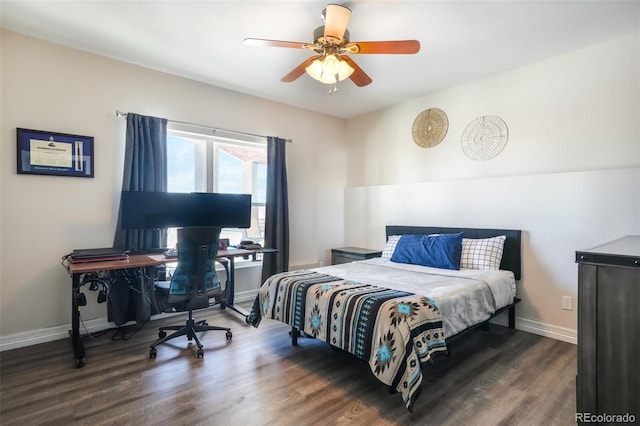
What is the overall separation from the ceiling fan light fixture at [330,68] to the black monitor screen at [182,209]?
71.0 inches

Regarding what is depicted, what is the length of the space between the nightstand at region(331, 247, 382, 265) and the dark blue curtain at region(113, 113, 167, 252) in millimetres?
2411

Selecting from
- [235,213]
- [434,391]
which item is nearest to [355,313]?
[434,391]

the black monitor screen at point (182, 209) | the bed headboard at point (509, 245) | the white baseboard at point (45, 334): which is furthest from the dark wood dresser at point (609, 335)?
the white baseboard at point (45, 334)

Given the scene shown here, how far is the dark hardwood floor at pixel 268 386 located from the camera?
70.4 inches

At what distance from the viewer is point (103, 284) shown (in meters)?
2.98

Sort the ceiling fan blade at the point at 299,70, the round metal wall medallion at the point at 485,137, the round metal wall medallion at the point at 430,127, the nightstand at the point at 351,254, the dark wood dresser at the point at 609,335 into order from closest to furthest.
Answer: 1. the dark wood dresser at the point at 609,335
2. the ceiling fan blade at the point at 299,70
3. the round metal wall medallion at the point at 485,137
4. the round metal wall medallion at the point at 430,127
5. the nightstand at the point at 351,254

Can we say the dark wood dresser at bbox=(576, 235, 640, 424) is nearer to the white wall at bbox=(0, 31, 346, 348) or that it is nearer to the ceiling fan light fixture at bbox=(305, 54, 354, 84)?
the ceiling fan light fixture at bbox=(305, 54, 354, 84)

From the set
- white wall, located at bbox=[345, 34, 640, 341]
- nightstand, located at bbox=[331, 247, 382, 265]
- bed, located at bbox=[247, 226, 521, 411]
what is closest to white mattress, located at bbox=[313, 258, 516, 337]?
bed, located at bbox=[247, 226, 521, 411]

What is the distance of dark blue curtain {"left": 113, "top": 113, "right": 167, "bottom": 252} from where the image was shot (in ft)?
10.3

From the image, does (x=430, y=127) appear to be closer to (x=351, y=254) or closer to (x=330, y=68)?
(x=351, y=254)

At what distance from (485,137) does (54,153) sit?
4.45 metres

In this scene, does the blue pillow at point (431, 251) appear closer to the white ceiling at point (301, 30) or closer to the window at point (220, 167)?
the white ceiling at point (301, 30)

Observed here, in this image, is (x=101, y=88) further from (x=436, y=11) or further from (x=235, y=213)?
(x=436, y=11)

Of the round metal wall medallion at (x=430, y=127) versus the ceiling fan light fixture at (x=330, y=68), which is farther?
the round metal wall medallion at (x=430, y=127)
